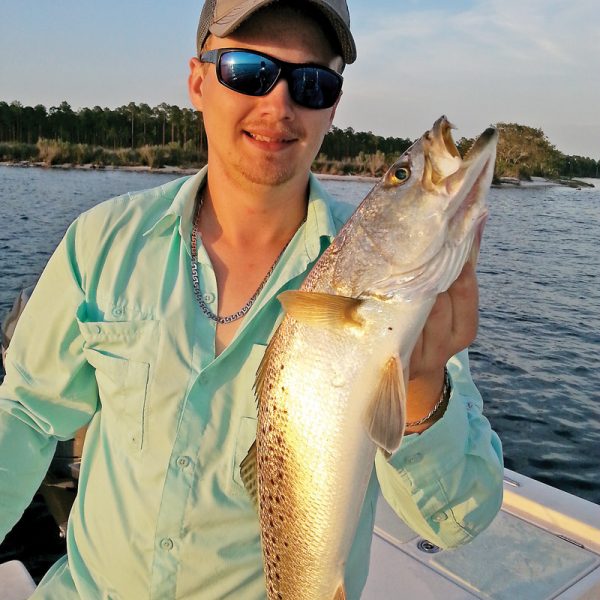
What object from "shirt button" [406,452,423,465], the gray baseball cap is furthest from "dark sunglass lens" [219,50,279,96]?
"shirt button" [406,452,423,465]

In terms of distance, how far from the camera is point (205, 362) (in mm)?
2273

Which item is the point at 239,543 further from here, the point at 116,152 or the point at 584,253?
the point at 116,152

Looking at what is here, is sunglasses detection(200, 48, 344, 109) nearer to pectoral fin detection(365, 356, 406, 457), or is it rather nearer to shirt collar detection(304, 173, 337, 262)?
shirt collar detection(304, 173, 337, 262)

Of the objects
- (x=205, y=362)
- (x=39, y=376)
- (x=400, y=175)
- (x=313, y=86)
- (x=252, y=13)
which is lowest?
(x=39, y=376)

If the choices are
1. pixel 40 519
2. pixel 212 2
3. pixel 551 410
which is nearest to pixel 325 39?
pixel 212 2

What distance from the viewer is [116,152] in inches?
2869

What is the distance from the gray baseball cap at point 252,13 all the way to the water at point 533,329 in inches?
292

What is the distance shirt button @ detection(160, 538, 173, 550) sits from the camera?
2.20m

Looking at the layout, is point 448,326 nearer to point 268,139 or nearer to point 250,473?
point 250,473

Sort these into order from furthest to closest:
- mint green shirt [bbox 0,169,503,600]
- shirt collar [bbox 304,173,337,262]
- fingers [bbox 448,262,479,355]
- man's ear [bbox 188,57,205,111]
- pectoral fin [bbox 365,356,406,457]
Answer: man's ear [bbox 188,57,205,111], shirt collar [bbox 304,173,337,262], mint green shirt [bbox 0,169,503,600], fingers [bbox 448,262,479,355], pectoral fin [bbox 365,356,406,457]

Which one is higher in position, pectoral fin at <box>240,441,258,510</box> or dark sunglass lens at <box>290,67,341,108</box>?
dark sunglass lens at <box>290,67,341,108</box>

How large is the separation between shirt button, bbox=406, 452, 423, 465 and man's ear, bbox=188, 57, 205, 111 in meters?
1.57

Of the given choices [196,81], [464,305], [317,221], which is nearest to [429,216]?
[464,305]

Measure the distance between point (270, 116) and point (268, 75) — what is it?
0.14 metres
